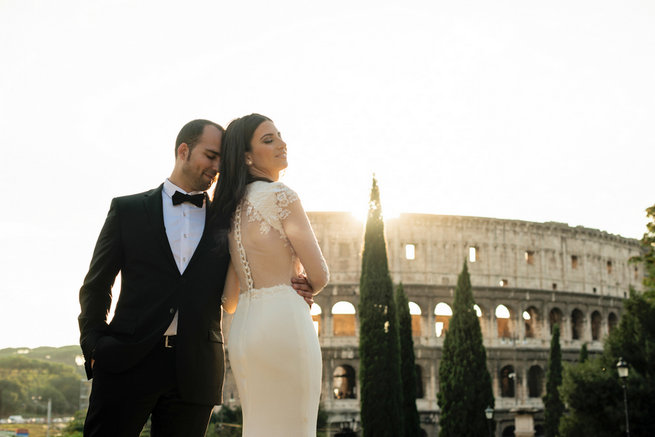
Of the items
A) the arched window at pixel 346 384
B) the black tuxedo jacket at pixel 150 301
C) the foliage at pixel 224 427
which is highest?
the black tuxedo jacket at pixel 150 301

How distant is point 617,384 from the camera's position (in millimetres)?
24141

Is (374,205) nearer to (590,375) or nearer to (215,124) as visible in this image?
(590,375)

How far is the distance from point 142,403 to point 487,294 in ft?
122

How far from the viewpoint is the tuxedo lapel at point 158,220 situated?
3393mm

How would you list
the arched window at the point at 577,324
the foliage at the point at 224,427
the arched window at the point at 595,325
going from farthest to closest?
the arched window at the point at 595,325 → the arched window at the point at 577,324 → the foliage at the point at 224,427

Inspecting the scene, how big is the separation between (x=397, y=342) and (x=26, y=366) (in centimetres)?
5189

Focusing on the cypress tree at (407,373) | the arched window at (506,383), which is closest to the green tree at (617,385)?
the cypress tree at (407,373)

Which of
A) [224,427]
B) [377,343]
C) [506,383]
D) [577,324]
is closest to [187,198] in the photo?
[224,427]

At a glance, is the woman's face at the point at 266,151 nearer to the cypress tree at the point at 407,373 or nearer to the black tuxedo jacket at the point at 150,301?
the black tuxedo jacket at the point at 150,301

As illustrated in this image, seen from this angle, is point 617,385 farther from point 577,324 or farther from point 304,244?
point 304,244

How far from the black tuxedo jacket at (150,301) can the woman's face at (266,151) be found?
1.38ft

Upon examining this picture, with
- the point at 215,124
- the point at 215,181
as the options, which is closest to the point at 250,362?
the point at 215,181

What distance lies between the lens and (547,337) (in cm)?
4019

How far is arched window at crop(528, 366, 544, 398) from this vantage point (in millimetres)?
40062
